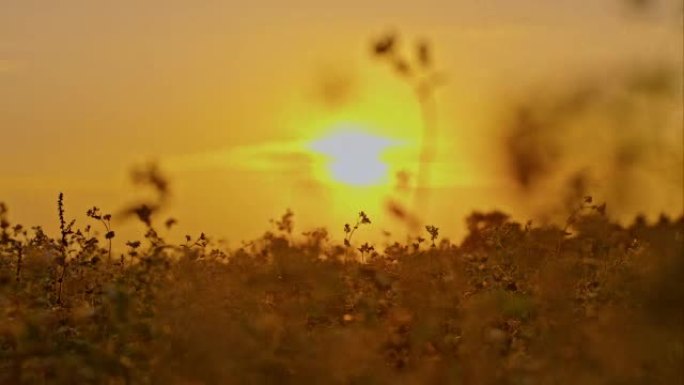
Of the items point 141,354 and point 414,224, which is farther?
point 414,224

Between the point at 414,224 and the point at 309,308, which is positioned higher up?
the point at 414,224

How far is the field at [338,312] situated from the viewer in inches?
292

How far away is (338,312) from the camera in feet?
33.9

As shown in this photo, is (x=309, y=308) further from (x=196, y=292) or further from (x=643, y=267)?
(x=643, y=267)

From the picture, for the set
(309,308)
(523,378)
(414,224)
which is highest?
(414,224)

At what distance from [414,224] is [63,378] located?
12.6 ft

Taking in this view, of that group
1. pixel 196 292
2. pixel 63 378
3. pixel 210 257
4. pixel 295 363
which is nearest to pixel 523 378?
pixel 295 363

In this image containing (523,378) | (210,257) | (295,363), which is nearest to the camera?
(523,378)

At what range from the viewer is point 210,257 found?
40.1ft

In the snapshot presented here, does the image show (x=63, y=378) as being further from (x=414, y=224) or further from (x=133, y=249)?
(x=414, y=224)

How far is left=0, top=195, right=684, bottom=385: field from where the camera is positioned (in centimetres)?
742

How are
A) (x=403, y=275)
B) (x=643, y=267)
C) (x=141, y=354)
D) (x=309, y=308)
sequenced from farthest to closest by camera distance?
1. (x=403, y=275)
2. (x=309, y=308)
3. (x=643, y=267)
4. (x=141, y=354)

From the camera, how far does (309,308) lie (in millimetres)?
10000

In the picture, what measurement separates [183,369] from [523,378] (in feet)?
6.67
